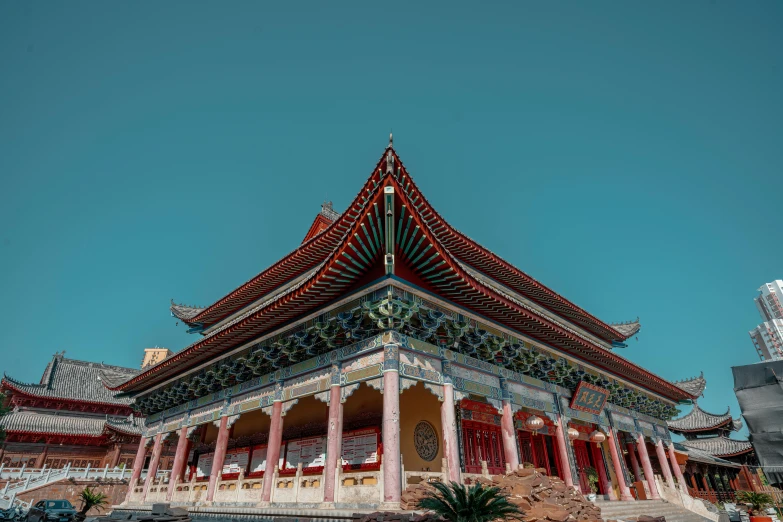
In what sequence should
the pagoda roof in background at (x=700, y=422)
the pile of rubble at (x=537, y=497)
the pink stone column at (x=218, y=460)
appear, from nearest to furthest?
the pile of rubble at (x=537, y=497), the pink stone column at (x=218, y=460), the pagoda roof in background at (x=700, y=422)

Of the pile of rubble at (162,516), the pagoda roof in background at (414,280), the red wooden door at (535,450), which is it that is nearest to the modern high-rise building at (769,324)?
the pagoda roof in background at (414,280)

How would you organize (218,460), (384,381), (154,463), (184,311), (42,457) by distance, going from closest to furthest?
(384,381), (218,460), (154,463), (184,311), (42,457)

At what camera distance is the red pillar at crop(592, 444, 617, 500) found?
17514 mm

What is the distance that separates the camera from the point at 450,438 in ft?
32.8

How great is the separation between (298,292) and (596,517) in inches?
329

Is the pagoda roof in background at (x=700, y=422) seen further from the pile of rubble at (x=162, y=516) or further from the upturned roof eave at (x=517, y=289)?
the pile of rubble at (x=162, y=516)

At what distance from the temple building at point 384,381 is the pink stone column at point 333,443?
0.03 m

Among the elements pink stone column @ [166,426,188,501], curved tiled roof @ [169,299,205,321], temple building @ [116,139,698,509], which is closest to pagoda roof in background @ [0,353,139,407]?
curved tiled roof @ [169,299,205,321]

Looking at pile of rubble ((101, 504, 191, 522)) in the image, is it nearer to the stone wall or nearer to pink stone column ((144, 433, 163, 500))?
pink stone column ((144, 433, 163, 500))

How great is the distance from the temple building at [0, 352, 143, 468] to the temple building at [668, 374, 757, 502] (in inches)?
1455

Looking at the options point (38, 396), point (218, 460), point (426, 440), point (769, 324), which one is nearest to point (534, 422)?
point (426, 440)

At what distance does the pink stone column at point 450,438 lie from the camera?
9828 mm

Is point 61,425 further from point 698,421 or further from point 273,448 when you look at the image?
point 698,421

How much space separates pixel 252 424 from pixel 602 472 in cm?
1413
